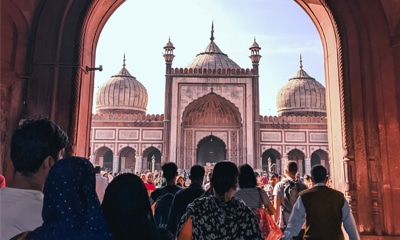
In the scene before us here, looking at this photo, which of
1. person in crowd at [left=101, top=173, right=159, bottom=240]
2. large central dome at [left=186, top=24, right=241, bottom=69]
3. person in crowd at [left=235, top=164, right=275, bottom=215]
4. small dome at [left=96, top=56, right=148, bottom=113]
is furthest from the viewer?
small dome at [left=96, top=56, right=148, bottom=113]

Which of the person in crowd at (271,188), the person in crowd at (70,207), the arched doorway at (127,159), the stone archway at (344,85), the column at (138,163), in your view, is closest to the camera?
the person in crowd at (70,207)

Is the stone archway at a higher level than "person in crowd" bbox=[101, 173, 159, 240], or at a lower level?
higher

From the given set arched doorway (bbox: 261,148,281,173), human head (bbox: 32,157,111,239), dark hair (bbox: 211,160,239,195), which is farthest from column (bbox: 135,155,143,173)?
human head (bbox: 32,157,111,239)

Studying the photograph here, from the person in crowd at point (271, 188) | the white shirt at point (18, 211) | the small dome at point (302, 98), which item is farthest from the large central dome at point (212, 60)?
the white shirt at point (18, 211)

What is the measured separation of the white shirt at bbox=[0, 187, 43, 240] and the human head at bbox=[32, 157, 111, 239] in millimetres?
101

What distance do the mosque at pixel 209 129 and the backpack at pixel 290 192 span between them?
14626mm

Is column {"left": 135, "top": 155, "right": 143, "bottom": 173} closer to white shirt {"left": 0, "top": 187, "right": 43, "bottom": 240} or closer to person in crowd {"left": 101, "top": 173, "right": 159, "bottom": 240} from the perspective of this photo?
person in crowd {"left": 101, "top": 173, "right": 159, "bottom": 240}

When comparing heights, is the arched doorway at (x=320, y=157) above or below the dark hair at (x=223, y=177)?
above

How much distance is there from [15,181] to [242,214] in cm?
89

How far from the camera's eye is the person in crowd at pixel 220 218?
1.42 m

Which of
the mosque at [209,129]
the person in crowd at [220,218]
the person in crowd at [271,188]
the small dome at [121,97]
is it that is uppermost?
the small dome at [121,97]

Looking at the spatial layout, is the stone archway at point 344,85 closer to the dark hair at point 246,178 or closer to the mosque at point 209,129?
the dark hair at point 246,178

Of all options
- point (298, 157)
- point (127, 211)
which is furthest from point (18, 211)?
point (298, 157)

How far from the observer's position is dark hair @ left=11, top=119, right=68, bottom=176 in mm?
1160
